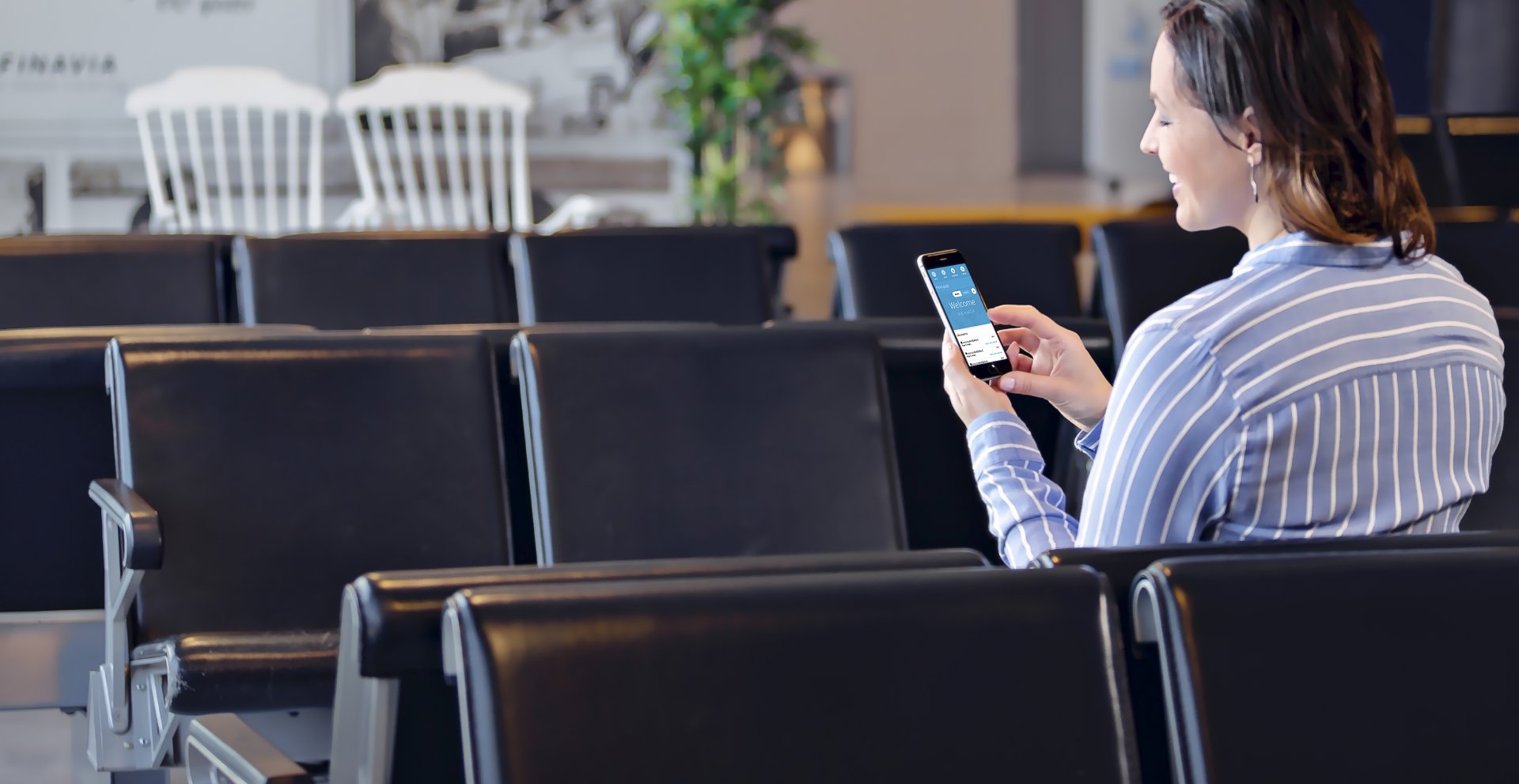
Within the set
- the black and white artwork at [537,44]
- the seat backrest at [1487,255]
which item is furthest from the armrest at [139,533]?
the black and white artwork at [537,44]

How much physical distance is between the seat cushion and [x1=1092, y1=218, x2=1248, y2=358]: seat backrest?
4.78 ft

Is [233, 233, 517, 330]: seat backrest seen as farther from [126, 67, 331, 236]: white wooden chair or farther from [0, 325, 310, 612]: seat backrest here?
[126, 67, 331, 236]: white wooden chair

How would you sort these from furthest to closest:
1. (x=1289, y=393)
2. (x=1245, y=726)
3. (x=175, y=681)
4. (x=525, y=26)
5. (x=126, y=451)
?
(x=525, y=26) < (x=126, y=451) < (x=175, y=681) < (x=1289, y=393) < (x=1245, y=726)

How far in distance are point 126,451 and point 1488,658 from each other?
160 cm

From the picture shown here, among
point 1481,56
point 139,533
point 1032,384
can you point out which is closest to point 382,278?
point 139,533

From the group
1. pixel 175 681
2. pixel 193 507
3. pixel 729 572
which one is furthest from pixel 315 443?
pixel 729 572

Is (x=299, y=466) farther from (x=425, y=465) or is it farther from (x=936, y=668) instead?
(x=936, y=668)

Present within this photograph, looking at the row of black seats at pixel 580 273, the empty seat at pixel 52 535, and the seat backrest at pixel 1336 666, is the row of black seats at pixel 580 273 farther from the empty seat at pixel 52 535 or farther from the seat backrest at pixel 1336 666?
the seat backrest at pixel 1336 666

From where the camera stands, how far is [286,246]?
2861 mm

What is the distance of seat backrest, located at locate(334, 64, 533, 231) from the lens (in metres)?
5.20

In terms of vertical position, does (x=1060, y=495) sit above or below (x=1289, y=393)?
below

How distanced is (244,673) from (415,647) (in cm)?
111

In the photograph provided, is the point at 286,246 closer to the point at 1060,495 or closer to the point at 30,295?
the point at 30,295

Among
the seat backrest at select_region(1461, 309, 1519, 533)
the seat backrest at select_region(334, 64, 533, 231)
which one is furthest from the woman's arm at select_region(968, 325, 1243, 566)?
the seat backrest at select_region(334, 64, 533, 231)
